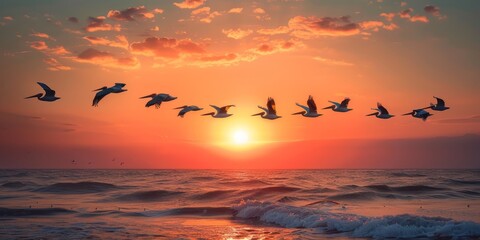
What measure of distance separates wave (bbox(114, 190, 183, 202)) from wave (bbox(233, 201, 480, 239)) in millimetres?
15380

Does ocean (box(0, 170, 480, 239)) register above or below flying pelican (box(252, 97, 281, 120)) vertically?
below

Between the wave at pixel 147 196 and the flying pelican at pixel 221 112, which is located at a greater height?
the flying pelican at pixel 221 112

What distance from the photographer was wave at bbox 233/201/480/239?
1989 centimetres

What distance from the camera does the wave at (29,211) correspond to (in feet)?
93.3

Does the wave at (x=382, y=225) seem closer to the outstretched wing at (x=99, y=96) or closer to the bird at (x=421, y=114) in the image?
the bird at (x=421, y=114)

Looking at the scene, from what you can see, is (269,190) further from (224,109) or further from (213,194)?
(224,109)

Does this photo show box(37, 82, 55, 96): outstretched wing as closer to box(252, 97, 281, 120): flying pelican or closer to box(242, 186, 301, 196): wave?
box(252, 97, 281, 120): flying pelican

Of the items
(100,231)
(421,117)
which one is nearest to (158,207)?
(100,231)

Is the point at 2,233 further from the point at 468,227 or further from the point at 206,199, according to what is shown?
the point at 468,227

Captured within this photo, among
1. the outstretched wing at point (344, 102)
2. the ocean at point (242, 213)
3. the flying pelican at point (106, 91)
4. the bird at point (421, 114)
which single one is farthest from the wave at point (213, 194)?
the flying pelican at point (106, 91)

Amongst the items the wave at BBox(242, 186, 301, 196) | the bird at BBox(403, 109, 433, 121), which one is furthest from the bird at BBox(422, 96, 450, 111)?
the wave at BBox(242, 186, 301, 196)

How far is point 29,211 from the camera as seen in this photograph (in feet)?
96.9

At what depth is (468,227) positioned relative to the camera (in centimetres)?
1995

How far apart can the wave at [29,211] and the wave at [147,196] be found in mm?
7779
